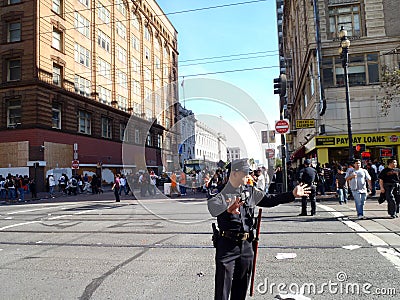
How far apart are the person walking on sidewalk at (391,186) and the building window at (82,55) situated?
3254 cm

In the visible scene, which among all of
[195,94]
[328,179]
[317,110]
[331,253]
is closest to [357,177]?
[331,253]


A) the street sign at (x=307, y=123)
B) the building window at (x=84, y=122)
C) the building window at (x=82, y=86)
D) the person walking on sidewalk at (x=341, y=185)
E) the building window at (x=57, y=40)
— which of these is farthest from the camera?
the building window at (x=84, y=122)

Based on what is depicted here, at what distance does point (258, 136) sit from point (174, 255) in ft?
12.9

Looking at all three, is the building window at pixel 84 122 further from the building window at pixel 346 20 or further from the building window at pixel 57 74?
the building window at pixel 346 20

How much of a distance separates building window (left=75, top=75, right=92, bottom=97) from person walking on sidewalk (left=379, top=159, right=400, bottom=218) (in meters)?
31.5

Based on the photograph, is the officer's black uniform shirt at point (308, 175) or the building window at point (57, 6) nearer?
the officer's black uniform shirt at point (308, 175)

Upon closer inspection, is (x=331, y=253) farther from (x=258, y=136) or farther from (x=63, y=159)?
(x=63, y=159)

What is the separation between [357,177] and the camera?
10078 mm

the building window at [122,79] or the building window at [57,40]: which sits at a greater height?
the building window at [57,40]

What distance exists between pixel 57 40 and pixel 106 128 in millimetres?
11571

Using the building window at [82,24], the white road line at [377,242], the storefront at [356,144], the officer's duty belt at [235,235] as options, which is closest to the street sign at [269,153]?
the officer's duty belt at [235,235]

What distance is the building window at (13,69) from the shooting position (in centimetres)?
3059

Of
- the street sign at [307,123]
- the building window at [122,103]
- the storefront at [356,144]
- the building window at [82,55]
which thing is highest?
the building window at [82,55]

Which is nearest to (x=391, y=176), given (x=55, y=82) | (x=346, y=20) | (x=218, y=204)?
(x=218, y=204)
